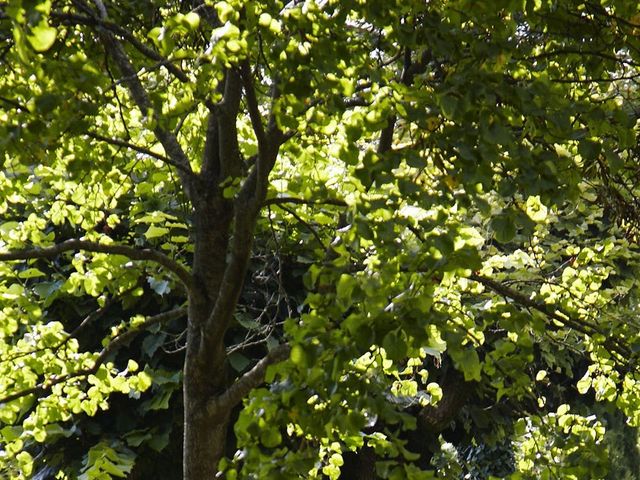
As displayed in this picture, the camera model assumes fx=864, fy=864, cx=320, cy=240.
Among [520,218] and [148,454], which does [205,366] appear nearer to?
[520,218]

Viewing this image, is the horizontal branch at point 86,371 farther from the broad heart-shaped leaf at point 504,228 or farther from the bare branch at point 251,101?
the broad heart-shaped leaf at point 504,228

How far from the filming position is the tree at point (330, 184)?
226cm

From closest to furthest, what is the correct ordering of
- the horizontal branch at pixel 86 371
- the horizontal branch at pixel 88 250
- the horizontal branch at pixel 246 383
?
1. the horizontal branch at pixel 88 250
2. the horizontal branch at pixel 246 383
3. the horizontal branch at pixel 86 371

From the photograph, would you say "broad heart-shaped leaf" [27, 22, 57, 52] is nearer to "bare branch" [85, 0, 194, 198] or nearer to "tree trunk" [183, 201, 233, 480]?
"bare branch" [85, 0, 194, 198]

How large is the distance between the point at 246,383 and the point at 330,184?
2.96 ft

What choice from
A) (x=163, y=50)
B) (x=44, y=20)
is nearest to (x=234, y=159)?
(x=163, y=50)

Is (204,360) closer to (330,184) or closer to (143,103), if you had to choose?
(330,184)

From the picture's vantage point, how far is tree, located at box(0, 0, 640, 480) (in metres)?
2.26

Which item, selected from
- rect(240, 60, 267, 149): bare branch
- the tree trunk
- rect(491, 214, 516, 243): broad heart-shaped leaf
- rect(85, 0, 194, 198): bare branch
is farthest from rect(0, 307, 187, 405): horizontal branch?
→ rect(491, 214, 516, 243): broad heart-shaped leaf

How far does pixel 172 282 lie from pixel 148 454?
1694 millimetres

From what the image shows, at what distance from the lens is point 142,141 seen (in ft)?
13.4

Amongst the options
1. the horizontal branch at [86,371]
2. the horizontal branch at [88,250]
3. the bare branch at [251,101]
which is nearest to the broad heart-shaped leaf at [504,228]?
the bare branch at [251,101]

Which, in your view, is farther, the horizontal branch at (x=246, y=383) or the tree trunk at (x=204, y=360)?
the tree trunk at (x=204, y=360)

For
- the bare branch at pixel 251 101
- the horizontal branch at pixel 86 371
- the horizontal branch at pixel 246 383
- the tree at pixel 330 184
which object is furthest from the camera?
the horizontal branch at pixel 86 371
